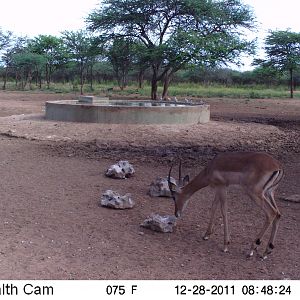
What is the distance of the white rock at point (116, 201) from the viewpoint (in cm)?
665

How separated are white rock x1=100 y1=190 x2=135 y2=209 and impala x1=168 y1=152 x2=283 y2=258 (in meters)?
1.35

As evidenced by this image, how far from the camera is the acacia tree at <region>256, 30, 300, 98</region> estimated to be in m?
41.1

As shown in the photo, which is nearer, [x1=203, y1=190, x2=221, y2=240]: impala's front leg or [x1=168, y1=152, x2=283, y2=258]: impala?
[x1=168, y1=152, x2=283, y2=258]: impala

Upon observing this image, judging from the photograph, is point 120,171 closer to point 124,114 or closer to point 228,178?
point 228,178

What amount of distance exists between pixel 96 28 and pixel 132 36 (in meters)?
2.30

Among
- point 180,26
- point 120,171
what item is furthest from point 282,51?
point 120,171

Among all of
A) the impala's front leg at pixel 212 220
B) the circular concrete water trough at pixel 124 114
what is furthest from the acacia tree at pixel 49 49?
the impala's front leg at pixel 212 220

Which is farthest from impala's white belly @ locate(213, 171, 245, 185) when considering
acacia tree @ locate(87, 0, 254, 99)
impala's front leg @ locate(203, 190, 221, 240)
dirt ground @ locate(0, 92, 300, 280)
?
acacia tree @ locate(87, 0, 254, 99)

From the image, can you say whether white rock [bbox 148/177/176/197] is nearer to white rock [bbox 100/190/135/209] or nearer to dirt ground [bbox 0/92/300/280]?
dirt ground [bbox 0/92/300/280]

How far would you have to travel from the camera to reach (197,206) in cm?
697

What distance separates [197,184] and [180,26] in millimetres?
26620

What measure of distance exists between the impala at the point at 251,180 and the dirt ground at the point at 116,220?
0.26m
